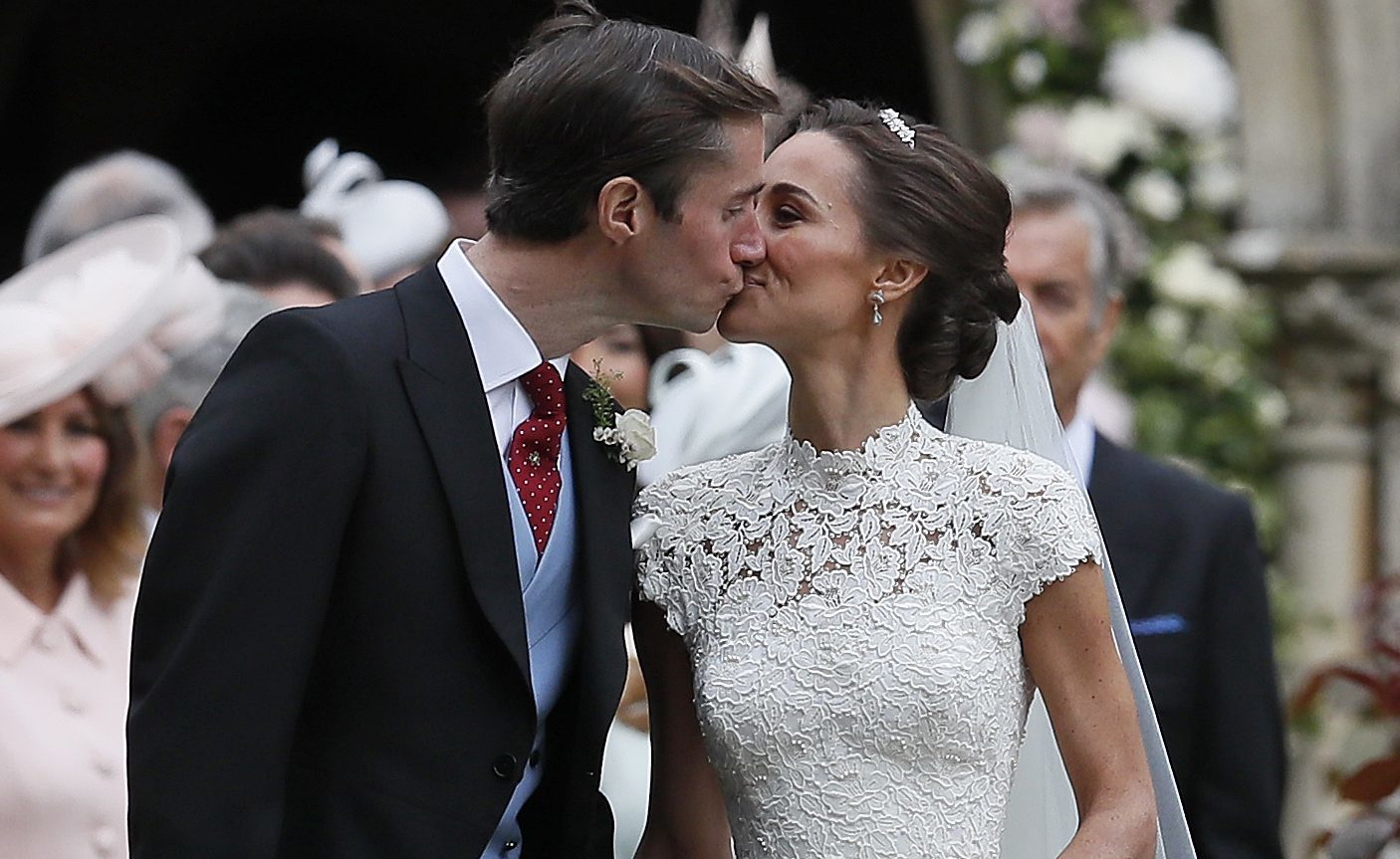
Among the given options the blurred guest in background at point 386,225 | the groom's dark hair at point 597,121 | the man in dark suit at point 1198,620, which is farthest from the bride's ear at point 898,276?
the blurred guest in background at point 386,225

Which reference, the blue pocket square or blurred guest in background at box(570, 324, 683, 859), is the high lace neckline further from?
the blue pocket square

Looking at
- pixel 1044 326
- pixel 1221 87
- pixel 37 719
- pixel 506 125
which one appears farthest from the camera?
pixel 1221 87

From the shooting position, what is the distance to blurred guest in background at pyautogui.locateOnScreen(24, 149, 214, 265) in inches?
218

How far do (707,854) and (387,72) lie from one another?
8457mm

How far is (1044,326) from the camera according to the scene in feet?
15.6

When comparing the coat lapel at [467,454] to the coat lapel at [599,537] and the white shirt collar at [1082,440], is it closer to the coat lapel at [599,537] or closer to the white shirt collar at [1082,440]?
the coat lapel at [599,537]

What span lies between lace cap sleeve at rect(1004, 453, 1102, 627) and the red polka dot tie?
2.08 feet

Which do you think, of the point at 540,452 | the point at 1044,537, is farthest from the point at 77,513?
the point at 1044,537

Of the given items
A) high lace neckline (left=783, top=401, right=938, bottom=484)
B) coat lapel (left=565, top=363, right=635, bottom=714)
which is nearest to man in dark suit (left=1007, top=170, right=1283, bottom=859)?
high lace neckline (left=783, top=401, right=938, bottom=484)

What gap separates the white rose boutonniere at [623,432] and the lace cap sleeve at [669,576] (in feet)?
0.63

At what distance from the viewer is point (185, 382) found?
462 centimetres

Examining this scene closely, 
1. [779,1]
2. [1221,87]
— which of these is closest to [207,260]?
[1221,87]

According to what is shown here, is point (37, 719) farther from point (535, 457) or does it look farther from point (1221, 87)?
point (1221, 87)

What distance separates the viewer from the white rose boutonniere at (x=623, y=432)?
3148 mm
